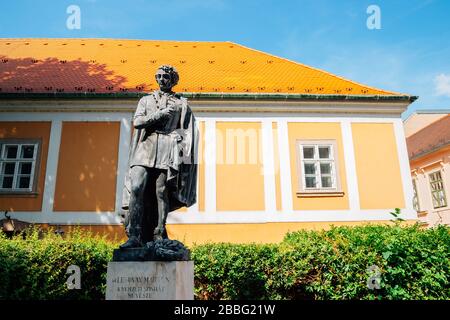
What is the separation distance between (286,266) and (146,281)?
401 cm

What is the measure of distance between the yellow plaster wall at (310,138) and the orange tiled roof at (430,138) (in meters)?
9.59

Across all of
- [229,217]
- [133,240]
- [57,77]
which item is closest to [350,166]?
[229,217]

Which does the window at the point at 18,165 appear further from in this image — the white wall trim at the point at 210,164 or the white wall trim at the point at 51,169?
the white wall trim at the point at 210,164

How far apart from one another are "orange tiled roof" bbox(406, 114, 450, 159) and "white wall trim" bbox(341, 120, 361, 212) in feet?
30.1

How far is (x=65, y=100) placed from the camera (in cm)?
1165

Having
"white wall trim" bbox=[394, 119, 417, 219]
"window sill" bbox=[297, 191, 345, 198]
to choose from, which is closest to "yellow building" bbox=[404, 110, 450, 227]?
"white wall trim" bbox=[394, 119, 417, 219]

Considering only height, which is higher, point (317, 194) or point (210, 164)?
point (210, 164)

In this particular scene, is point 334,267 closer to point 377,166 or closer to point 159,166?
point 159,166

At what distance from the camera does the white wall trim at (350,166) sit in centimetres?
1133

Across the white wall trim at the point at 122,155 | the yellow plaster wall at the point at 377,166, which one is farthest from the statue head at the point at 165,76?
the yellow plaster wall at the point at 377,166

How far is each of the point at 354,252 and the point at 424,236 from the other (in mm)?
1409

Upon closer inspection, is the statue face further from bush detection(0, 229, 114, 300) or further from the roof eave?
the roof eave

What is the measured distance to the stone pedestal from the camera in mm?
3437

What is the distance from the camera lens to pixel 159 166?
13.0ft
